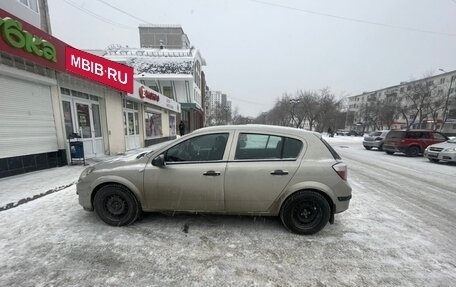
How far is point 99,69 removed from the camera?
8.81m

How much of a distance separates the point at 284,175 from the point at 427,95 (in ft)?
144

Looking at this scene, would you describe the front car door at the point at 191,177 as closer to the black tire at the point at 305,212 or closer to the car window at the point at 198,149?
the car window at the point at 198,149

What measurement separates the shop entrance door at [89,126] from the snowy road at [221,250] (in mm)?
5367

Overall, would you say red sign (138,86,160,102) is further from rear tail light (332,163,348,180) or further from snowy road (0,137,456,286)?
rear tail light (332,163,348,180)

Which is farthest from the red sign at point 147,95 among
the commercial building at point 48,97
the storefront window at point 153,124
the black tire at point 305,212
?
the black tire at point 305,212

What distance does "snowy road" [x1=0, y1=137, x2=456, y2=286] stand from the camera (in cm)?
243

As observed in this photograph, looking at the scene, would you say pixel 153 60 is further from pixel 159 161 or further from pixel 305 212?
pixel 305 212

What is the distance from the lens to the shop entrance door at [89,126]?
29.3 feet

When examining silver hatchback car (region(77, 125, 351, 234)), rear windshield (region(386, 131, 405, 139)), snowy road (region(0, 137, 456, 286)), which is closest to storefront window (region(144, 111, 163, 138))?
snowy road (region(0, 137, 456, 286))

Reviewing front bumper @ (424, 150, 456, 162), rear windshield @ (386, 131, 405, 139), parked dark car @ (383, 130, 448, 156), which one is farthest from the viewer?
rear windshield @ (386, 131, 405, 139)

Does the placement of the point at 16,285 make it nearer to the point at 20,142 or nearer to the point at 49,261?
the point at 49,261

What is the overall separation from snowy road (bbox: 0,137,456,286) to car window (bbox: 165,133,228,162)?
114cm

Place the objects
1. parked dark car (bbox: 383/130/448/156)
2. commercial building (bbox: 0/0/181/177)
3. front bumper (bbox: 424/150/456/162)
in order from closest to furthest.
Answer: commercial building (bbox: 0/0/181/177) < front bumper (bbox: 424/150/456/162) < parked dark car (bbox: 383/130/448/156)

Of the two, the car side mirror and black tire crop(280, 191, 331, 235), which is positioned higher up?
the car side mirror
